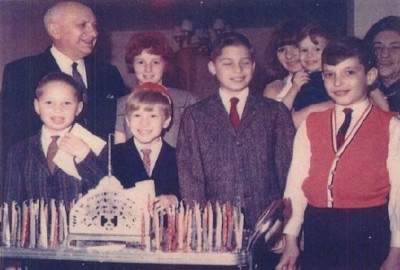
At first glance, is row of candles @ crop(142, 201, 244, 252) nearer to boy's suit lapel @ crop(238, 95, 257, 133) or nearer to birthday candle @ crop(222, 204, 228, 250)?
birthday candle @ crop(222, 204, 228, 250)

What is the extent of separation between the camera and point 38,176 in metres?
1.36

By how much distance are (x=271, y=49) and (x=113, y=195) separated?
539mm

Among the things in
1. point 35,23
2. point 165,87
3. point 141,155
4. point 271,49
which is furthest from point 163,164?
point 35,23

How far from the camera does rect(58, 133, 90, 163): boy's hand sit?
1387 mm

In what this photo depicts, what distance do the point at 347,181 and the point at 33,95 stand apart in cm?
72

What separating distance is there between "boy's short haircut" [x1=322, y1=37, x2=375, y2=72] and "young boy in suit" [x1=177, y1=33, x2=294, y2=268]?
15cm

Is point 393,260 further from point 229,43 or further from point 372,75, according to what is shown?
point 229,43

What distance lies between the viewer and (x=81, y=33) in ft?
4.87

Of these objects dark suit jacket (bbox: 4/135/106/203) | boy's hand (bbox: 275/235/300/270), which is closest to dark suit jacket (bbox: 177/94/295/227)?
boy's hand (bbox: 275/235/300/270)

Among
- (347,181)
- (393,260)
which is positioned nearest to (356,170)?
(347,181)

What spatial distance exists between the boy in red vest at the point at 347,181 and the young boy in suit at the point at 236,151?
8cm

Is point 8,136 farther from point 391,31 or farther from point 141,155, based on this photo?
point 391,31

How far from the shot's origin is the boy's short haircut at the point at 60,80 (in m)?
1.39

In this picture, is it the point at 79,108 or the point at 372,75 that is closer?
the point at 372,75
